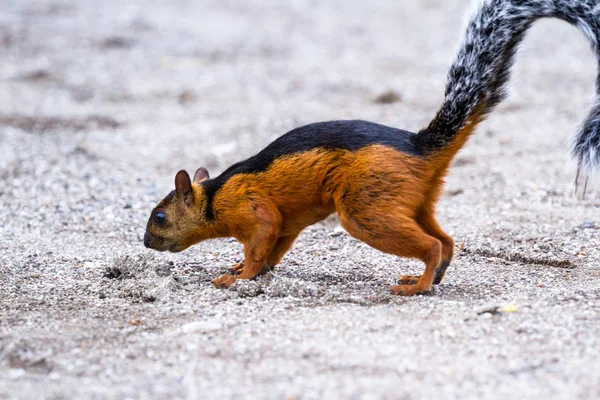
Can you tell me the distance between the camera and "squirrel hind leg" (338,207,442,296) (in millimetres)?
4906

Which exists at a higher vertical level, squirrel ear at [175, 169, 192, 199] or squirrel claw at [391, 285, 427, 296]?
squirrel ear at [175, 169, 192, 199]

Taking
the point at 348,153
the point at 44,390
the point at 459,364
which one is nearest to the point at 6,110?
the point at 348,153

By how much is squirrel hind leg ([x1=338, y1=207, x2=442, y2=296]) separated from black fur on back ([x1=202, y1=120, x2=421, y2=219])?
0.45 m

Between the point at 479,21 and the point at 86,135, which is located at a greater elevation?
the point at 479,21

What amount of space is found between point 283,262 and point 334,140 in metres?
1.35

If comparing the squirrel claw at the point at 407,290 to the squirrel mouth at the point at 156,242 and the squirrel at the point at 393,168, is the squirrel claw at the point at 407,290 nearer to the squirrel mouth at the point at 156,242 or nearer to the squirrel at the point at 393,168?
the squirrel at the point at 393,168

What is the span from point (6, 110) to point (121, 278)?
6.67 m

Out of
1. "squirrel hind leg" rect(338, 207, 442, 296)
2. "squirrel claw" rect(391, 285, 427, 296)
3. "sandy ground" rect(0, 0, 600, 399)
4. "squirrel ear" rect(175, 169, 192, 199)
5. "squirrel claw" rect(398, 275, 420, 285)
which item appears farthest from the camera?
"squirrel ear" rect(175, 169, 192, 199)

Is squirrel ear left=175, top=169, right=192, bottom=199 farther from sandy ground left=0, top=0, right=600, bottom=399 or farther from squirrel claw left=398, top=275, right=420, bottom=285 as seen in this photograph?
squirrel claw left=398, top=275, right=420, bottom=285

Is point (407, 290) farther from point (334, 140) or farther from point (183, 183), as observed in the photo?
point (183, 183)

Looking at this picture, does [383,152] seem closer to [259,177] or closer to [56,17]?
[259,177]

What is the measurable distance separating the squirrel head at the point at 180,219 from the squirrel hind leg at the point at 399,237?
117cm

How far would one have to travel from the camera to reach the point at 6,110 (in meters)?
11.3

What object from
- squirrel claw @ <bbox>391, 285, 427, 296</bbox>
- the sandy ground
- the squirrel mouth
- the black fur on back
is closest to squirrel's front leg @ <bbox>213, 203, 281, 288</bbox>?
the sandy ground
